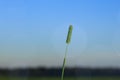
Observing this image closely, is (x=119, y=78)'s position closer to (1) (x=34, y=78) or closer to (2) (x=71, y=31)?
(1) (x=34, y=78)

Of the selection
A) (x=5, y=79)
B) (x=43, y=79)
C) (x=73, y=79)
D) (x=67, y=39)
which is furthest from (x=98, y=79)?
(x=67, y=39)

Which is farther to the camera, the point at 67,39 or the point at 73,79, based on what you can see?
the point at 73,79

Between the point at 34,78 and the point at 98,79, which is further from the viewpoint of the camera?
the point at 98,79

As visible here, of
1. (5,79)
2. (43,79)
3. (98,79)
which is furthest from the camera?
(98,79)

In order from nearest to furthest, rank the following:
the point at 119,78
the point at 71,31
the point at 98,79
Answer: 1. the point at 71,31
2. the point at 98,79
3. the point at 119,78

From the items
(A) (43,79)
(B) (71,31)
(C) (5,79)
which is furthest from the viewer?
(A) (43,79)

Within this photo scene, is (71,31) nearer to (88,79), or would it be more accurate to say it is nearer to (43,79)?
(43,79)

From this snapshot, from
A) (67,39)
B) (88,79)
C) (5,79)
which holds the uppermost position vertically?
(67,39)

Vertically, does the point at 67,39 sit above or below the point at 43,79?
above

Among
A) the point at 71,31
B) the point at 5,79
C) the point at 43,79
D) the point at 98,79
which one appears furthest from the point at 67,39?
the point at 98,79
